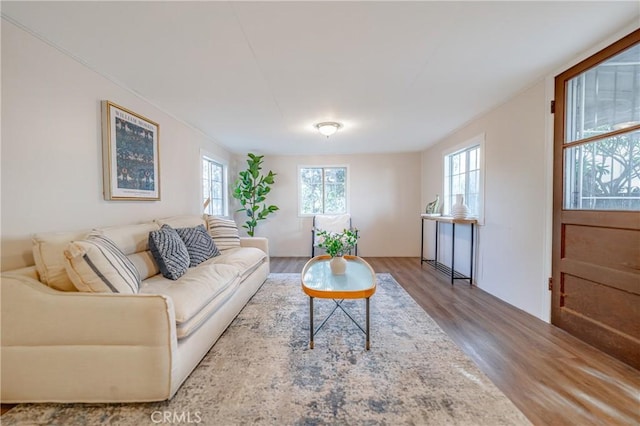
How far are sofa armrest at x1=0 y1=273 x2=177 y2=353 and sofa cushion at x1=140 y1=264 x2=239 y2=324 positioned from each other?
16cm

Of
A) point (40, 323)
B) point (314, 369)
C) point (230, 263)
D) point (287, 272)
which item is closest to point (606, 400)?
point (314, 369)

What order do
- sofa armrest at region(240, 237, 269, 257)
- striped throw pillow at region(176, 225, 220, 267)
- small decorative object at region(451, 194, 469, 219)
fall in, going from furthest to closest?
sofa armrest at region(240, 237, 269, 257), small decorative object at region(451, 194, 469, 219), striped throw pillow at region(176, 225, 220, 267)

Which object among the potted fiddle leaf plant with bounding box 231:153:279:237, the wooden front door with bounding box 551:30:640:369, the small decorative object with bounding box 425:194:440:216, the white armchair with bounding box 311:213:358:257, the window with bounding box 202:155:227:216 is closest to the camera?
the wooden front door with bounding box 551:30:640:369

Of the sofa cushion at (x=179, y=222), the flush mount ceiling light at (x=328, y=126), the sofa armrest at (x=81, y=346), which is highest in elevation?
the flush mount ceiling light at (x=328, y=126)

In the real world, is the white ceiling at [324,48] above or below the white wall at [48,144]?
above

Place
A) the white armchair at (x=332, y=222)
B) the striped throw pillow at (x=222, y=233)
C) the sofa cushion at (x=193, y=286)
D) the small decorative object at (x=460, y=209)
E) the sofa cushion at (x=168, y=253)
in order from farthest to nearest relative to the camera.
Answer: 1. the white armchair at (x=332, y=222)
2. the small decorative object at (x=460, y=209)
3. the striped throw pillow at (x=222, y=233)
4. the sofa cushion at (x=168, y=253)
5. the sofa cushion at (x=193, y=286)

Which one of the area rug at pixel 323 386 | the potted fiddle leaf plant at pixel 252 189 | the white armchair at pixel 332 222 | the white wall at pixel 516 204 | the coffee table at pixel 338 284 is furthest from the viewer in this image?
Answer: the white armchair at pixel 332 222

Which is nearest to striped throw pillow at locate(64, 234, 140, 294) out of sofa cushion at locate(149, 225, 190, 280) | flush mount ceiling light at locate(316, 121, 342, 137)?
sofa cushion at locate(149, 225, 190, 280)

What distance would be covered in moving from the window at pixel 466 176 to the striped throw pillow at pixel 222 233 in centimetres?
320

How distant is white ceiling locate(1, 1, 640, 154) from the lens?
1.38m

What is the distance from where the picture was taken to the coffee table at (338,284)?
5.67ft

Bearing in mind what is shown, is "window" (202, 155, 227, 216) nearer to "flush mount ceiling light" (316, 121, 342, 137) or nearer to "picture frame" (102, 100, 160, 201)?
"picture frame" (102, 100, 160, 201)

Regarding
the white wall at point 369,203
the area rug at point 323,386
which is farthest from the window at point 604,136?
the white wall at point 369,203

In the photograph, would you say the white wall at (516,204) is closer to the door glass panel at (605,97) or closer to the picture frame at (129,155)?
the door glass panel at (605,97)
